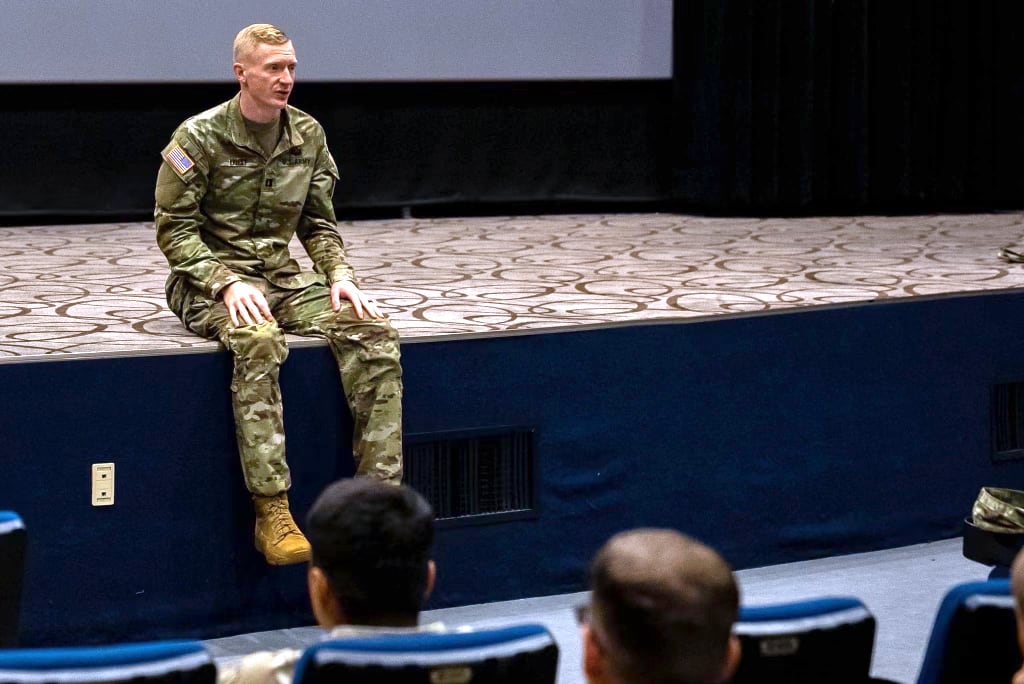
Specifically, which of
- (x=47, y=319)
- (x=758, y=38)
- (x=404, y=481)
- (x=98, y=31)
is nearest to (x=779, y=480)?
(x=404, y=481)

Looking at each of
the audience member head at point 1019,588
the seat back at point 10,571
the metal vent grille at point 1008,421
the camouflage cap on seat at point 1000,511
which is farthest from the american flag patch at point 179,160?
the metal vent grille at point 1008,421

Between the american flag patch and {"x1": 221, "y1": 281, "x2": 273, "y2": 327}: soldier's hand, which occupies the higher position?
the american flag patch

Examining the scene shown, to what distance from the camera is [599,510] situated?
3535 mm

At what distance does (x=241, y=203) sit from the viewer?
10.7ft

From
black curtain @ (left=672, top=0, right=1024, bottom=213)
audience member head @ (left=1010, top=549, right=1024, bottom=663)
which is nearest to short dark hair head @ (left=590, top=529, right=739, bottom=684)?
audience member head @ (left=1010, top=549, right=1024, bottom=663)

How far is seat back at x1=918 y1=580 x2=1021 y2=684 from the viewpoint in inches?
65.8

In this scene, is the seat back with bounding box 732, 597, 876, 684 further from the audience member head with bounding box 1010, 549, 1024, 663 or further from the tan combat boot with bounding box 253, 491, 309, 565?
the tan combat boot with bounding box 253, 491, 309, 565

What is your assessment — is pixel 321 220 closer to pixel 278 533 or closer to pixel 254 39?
pixel 254 39

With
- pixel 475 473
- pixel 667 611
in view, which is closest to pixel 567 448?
pixel 475 473

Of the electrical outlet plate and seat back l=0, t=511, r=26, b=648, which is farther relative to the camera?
the electrical outlet plate

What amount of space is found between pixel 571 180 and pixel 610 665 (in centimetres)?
553

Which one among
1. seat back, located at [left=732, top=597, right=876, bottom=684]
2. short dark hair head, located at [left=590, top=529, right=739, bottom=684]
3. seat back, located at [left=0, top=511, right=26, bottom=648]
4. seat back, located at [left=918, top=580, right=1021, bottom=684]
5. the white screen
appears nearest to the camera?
short dark hair head, located at [left=590, top=529, right=739, bottom=684]

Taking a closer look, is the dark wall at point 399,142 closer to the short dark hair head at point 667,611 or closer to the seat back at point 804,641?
the seat back at point 804,641

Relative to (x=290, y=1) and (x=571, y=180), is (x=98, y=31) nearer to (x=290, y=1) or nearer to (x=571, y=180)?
(x=290, y=1)
